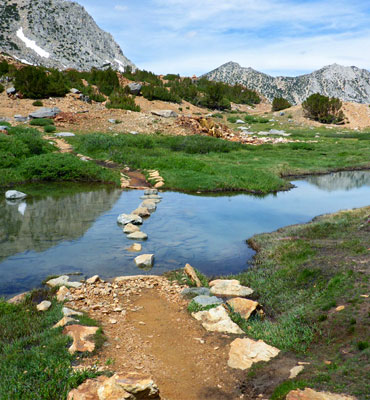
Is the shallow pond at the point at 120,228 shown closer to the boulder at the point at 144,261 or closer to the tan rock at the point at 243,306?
the boulder at the point at 144,261

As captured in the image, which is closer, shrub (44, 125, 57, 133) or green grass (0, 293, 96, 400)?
green grass (0, 293, 96, 400)

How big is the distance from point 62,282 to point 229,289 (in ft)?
15.3

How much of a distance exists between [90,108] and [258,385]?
1603 inches

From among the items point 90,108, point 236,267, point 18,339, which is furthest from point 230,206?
point 90,108

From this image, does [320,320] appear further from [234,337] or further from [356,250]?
[356,250]

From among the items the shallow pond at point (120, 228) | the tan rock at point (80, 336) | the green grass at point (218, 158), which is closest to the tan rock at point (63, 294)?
the shallow pond at point (120, 228)

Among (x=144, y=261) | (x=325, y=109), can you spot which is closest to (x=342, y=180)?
(x=144, y=261)

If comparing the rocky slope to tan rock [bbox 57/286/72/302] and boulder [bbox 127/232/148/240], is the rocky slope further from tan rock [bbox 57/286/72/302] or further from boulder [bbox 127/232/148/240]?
tan rock [bbox 57/286/72/302]

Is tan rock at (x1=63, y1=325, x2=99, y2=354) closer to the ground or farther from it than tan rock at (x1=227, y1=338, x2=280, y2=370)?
farther from it

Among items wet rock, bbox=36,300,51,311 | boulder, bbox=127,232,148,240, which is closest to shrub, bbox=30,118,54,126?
boulder, bbox=127,232,148,240

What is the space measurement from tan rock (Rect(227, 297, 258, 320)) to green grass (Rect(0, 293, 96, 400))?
157 inches

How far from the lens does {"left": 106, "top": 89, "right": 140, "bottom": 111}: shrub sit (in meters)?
44.2

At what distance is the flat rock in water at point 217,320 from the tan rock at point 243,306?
26.3 inches

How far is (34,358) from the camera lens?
622 centimetres
